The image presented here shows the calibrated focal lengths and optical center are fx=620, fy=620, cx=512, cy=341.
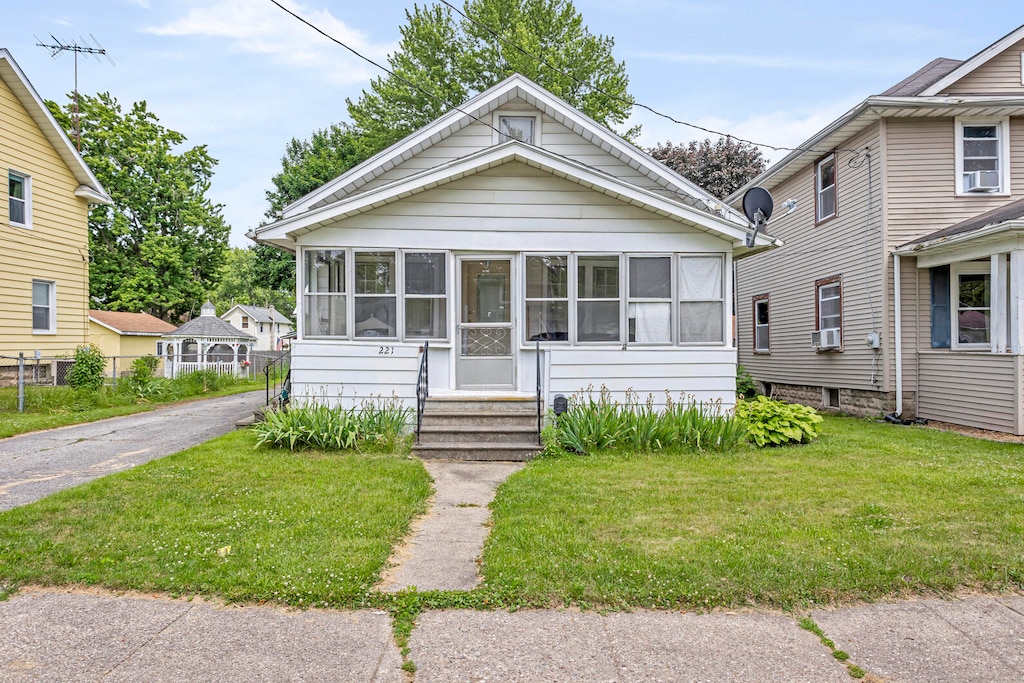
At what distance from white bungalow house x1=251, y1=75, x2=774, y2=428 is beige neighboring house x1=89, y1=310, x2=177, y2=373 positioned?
60.7ft

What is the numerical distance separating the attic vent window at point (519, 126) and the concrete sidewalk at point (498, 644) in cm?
895

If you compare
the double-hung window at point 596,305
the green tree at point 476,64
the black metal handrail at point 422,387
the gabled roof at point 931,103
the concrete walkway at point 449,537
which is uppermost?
the green tree at point 476,64

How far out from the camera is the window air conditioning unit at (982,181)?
39.3ft

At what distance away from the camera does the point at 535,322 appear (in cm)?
962

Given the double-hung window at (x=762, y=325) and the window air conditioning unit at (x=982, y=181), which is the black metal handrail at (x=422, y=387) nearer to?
the window air conditioning unit at (x=982, y=181)

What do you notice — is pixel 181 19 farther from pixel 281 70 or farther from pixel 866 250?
pixel 866 250

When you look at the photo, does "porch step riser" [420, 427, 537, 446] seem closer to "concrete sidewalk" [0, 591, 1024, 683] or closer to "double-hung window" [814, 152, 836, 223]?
"concrete sidewalk" [0, 591, 1024, 683]

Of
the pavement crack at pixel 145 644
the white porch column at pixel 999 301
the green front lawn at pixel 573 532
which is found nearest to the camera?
the pavement crack at pixel 145 644

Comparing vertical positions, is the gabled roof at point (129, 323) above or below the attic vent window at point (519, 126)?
below

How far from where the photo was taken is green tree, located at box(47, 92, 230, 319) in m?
28.7

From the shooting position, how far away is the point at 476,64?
27.2m

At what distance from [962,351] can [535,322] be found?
7.83 metres

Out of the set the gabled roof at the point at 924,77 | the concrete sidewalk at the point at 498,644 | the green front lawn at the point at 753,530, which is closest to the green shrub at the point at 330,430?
the green front lawn at the point at 753,530

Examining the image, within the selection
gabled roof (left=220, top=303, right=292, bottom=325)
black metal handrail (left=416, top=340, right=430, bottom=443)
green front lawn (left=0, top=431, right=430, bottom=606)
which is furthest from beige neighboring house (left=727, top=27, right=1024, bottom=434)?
gabled roof (left=220, top=303, right=292, bottom=325)
